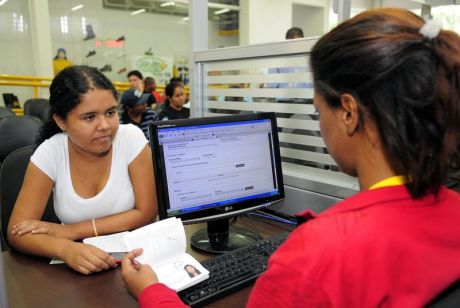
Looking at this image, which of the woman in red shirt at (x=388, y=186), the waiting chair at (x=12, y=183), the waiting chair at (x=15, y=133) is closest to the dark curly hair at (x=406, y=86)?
the woman in red shirt at (x=388, y=186)

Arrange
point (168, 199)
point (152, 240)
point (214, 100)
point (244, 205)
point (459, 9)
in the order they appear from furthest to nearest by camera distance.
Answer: point (459, 9) → point (214, 100) → point (244, 205) → point (168, 199) → point (152, 240)

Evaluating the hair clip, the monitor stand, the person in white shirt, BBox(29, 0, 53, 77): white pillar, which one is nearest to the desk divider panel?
the monitor stand

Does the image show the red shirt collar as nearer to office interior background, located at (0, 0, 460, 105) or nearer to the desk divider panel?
the desk divider panel

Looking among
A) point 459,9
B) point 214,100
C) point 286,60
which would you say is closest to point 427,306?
point 286,60

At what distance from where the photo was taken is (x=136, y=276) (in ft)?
2.62

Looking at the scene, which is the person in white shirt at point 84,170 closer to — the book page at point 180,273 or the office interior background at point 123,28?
the book page at point 180,273

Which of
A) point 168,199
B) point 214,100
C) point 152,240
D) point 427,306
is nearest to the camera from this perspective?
point 427,306

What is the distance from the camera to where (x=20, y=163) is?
4.56ft

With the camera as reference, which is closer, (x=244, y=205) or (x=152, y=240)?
(x=152, y=240)

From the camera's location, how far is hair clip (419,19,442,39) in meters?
0.51

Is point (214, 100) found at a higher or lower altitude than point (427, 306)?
higher

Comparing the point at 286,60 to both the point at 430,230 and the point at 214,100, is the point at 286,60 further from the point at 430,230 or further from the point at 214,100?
the point at 430,230

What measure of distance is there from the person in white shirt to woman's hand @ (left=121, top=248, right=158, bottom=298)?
0.40 m

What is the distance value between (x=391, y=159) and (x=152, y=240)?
588 mm
